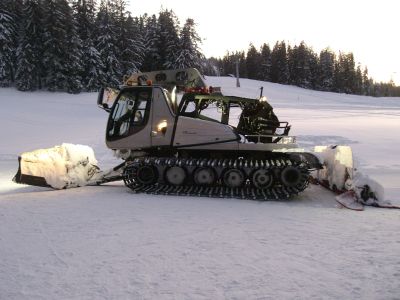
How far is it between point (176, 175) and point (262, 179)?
187 cm

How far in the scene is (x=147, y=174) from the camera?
32.1ft

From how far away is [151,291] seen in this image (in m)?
4.17

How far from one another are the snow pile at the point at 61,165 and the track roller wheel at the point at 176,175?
2311 mm

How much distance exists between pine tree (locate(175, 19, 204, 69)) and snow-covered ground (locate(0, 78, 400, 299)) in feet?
137

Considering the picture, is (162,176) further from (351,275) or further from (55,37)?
(55,37)

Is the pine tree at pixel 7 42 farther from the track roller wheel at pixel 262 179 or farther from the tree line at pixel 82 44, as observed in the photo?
the track roller wheel at pixel 262 179

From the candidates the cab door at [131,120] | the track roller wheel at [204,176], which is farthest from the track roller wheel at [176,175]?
the cab door at [131,120]

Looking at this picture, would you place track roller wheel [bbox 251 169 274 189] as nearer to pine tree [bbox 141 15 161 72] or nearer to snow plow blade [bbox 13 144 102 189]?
snow plow blade [bbox 13 144 102 189]

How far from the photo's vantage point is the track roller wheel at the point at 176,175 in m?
9.62

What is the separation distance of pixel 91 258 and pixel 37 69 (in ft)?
137

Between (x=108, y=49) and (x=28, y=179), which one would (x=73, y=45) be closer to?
(x=108, y=49)

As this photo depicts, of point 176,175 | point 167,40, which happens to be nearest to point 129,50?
point 167,40

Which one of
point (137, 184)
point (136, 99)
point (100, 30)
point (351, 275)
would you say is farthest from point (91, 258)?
point (100, 30)

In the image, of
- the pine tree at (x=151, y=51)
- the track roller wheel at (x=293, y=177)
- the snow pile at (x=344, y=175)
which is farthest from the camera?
the pine tree at (x=151, y=51)
